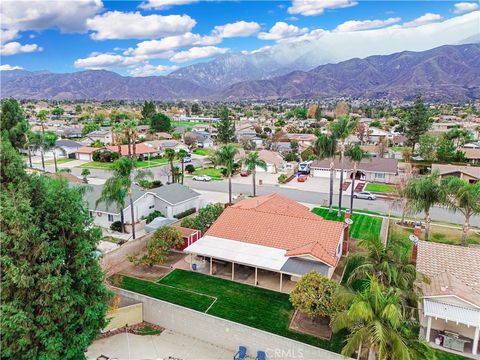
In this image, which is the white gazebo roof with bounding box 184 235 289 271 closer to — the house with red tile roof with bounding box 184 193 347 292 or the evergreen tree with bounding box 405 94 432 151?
the house with red tile roof with bounding box 184 193 347 292

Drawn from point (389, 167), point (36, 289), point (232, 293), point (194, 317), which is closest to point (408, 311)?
point (232, 293)

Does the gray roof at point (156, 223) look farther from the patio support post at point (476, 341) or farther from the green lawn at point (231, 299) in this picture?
the patio support post at point (476, 341)

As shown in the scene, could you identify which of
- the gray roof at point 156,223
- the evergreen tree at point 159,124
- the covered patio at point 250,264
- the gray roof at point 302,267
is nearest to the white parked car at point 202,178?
the gray roof at point 156,223

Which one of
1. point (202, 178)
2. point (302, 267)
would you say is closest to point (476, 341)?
point (302, 267)

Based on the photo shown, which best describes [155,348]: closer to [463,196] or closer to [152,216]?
[152,216]

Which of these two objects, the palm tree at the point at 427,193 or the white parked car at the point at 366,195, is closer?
the palm tree at the point at 427,193

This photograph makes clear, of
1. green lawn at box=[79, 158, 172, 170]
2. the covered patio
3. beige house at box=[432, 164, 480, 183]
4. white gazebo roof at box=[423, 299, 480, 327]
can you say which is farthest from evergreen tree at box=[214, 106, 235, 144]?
white gazebo roof at box=[423, 299, 480, 327]
